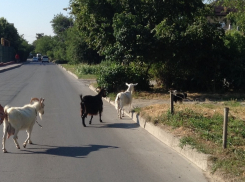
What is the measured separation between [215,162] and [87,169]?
7.90 feet

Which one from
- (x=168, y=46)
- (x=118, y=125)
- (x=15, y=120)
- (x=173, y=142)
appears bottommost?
(x=118, y=125)

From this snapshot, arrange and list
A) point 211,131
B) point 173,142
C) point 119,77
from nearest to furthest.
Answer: point 173,142
point 211,131
point 119,77

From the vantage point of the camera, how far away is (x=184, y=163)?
25.9 ft

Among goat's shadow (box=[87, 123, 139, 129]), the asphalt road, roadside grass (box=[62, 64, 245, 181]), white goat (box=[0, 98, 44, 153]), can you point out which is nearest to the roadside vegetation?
roadside grass (box=[62, 64, 245, 181])

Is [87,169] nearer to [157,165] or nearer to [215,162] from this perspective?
[157,165]

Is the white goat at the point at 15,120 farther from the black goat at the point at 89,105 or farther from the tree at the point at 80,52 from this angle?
the tree at the point at 80,52

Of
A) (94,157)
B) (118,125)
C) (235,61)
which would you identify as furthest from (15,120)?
(235,61)

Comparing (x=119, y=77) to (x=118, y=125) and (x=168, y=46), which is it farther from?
(x=118, y=125)

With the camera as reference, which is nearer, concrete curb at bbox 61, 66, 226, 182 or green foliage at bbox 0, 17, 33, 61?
concrete curb at bbox 61, 66, 226, 182

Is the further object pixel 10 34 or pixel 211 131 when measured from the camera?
pixel 10 34

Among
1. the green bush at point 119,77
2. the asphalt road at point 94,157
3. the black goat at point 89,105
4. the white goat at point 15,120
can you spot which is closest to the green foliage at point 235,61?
the green bush at point 119,77

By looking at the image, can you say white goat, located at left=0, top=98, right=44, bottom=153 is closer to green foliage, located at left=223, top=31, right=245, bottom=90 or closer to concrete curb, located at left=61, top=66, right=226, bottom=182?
Answer: concrete curb, located at left=61, top=66, right=226, bottom=182

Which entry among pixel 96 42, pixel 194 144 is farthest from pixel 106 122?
pixel 96 42

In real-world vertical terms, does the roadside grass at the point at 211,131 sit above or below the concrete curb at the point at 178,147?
above
